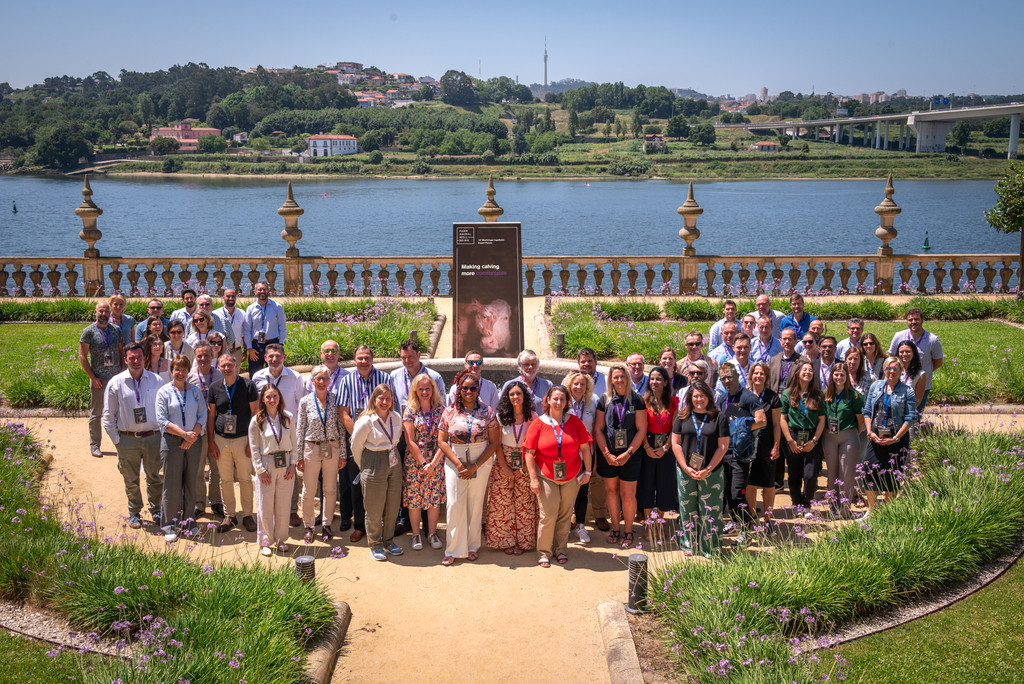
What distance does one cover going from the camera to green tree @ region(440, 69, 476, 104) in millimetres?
181500

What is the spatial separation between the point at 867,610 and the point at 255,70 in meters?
206

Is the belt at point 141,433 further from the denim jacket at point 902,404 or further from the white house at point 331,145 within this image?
the white house at point 331,145

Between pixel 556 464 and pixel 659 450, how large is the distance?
3.50 ft

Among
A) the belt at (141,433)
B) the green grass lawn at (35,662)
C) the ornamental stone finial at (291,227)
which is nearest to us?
the green grass lawn at (35,662)

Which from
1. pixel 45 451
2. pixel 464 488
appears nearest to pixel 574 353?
pixel 464 488

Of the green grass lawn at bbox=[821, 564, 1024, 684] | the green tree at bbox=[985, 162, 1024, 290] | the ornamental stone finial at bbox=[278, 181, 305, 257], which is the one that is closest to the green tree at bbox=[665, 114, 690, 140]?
the green tree at bbox=[985, 162, 1024, 290]

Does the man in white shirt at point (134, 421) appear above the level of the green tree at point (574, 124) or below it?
below

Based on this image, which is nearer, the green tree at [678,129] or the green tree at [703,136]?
the green tree at [703,136]

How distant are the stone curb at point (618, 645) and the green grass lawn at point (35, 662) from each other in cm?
347

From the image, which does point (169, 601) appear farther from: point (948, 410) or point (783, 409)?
point (948, 410)

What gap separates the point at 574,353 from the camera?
13695mm

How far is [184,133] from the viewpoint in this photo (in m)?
142

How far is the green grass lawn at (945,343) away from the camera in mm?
12203

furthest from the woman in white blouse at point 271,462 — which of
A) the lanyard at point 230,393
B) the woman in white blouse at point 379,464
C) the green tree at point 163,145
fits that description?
the green tree at point 163,145
